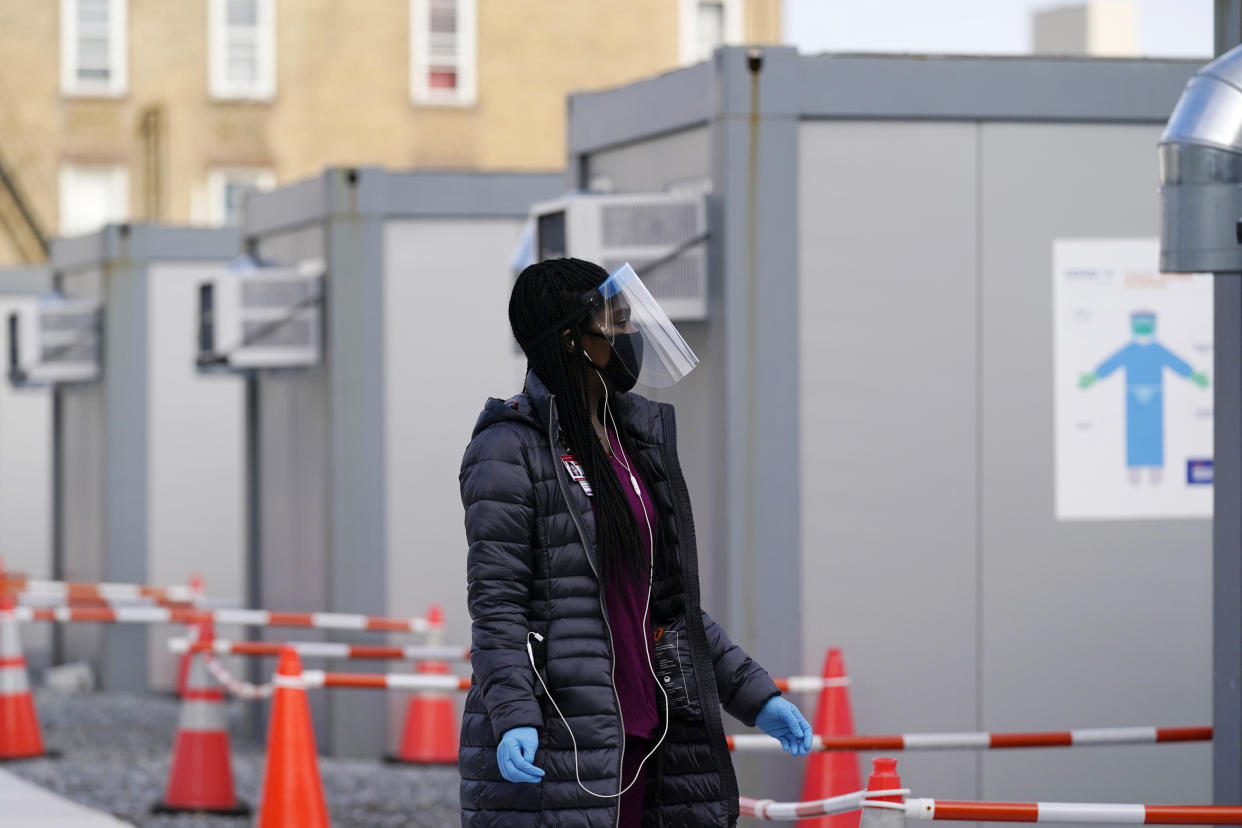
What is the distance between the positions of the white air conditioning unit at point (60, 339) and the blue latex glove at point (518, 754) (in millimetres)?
12047

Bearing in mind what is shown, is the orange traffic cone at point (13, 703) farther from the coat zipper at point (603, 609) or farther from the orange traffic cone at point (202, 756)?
the coat zipper at point (603, 609)

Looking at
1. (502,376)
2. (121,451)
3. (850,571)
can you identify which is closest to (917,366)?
(850,571)

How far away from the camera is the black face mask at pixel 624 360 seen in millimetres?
4684

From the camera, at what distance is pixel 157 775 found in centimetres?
1158

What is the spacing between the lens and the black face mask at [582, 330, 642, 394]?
4684 mm

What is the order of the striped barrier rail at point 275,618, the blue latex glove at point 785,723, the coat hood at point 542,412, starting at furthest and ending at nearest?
the striped barrier rail at point 275,618 → the blue latex glove at point 785,723 → the coat hood at point 542,412

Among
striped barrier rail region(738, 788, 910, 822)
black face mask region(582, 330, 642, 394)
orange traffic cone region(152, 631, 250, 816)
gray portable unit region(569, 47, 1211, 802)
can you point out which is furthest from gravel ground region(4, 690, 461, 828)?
black face mask region(582, 330, 642, 394)

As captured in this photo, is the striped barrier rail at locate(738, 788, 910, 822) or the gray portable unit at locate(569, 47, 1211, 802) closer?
the striped barrier rail at locate(738, 788, 910, 822)

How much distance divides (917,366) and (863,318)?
10.8 inches

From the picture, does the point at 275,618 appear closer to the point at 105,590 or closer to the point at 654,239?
the point at 105,590

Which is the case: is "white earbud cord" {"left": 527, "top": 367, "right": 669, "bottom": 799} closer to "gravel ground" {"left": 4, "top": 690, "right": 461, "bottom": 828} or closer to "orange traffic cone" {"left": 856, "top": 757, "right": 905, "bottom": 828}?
"orange traffic cone" {"left": 856, "top": 757, "right": 905, "bottom": 828}

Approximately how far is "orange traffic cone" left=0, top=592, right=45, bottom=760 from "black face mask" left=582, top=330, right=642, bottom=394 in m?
8.26

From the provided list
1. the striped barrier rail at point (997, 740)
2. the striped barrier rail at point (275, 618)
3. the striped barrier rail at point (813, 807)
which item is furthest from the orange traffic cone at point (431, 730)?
the striped barrier rail at point (813, 807)

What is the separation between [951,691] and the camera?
8.45 m
